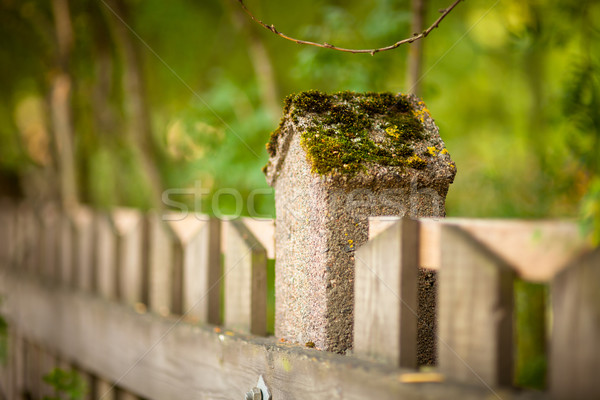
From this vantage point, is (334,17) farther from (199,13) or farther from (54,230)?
(199,13)

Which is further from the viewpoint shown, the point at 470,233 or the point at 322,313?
the point at 322,313

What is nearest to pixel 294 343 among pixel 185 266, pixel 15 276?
pixel 185 266

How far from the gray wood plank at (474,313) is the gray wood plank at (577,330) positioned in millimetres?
93

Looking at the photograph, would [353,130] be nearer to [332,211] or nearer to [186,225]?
[332,211]

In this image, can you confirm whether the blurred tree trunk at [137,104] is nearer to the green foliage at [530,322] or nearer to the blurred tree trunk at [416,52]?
the blurred tree trunk at [416,52]

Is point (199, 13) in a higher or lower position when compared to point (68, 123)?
higher

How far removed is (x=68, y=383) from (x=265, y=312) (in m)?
1.69

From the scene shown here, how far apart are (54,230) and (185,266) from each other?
6.51ft

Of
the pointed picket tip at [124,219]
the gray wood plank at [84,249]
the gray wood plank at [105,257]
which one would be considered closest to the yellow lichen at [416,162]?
the pointed picket tip at [124,219]

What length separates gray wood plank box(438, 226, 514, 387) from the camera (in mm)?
1045

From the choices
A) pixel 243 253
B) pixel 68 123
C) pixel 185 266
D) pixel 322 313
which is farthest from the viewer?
pixel 68 123

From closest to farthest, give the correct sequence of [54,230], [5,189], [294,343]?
[294,343]
[54,230]
[5,189]

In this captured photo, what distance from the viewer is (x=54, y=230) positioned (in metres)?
3.72

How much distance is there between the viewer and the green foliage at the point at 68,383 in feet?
8.87
